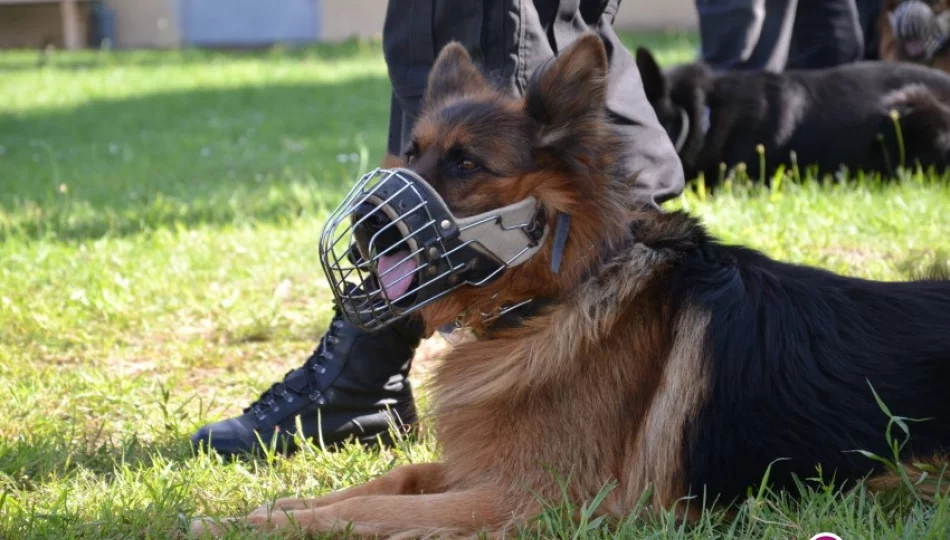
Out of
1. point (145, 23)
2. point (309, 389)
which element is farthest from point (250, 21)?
point (309, 389)

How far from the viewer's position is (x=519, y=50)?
334 cm

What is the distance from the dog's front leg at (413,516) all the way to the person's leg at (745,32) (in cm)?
510

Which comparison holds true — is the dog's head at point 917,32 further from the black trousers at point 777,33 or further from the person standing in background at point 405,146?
the person standing in background at point 405,146

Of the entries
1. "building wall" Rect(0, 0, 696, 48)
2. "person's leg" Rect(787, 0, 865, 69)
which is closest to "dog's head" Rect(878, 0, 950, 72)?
"person's leg" Rect(787, 0, 865, 69)

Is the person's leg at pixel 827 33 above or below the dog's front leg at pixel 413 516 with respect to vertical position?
above

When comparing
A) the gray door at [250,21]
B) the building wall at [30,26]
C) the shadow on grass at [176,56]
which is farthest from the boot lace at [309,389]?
the building wall at [30,26]

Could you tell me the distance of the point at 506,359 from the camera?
2801 millimetres

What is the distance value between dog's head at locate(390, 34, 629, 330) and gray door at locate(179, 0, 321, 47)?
2243 cm

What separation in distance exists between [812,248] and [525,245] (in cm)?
292

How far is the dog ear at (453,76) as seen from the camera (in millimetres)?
3143

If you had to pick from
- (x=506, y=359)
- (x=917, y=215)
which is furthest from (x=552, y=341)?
(x=917, y=215)

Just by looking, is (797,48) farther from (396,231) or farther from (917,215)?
(396,231)

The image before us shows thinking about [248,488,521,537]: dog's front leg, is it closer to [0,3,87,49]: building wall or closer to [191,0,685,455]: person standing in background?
[191,0,685,455]: person standing in background

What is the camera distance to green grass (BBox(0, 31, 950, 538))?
278 centimetres
